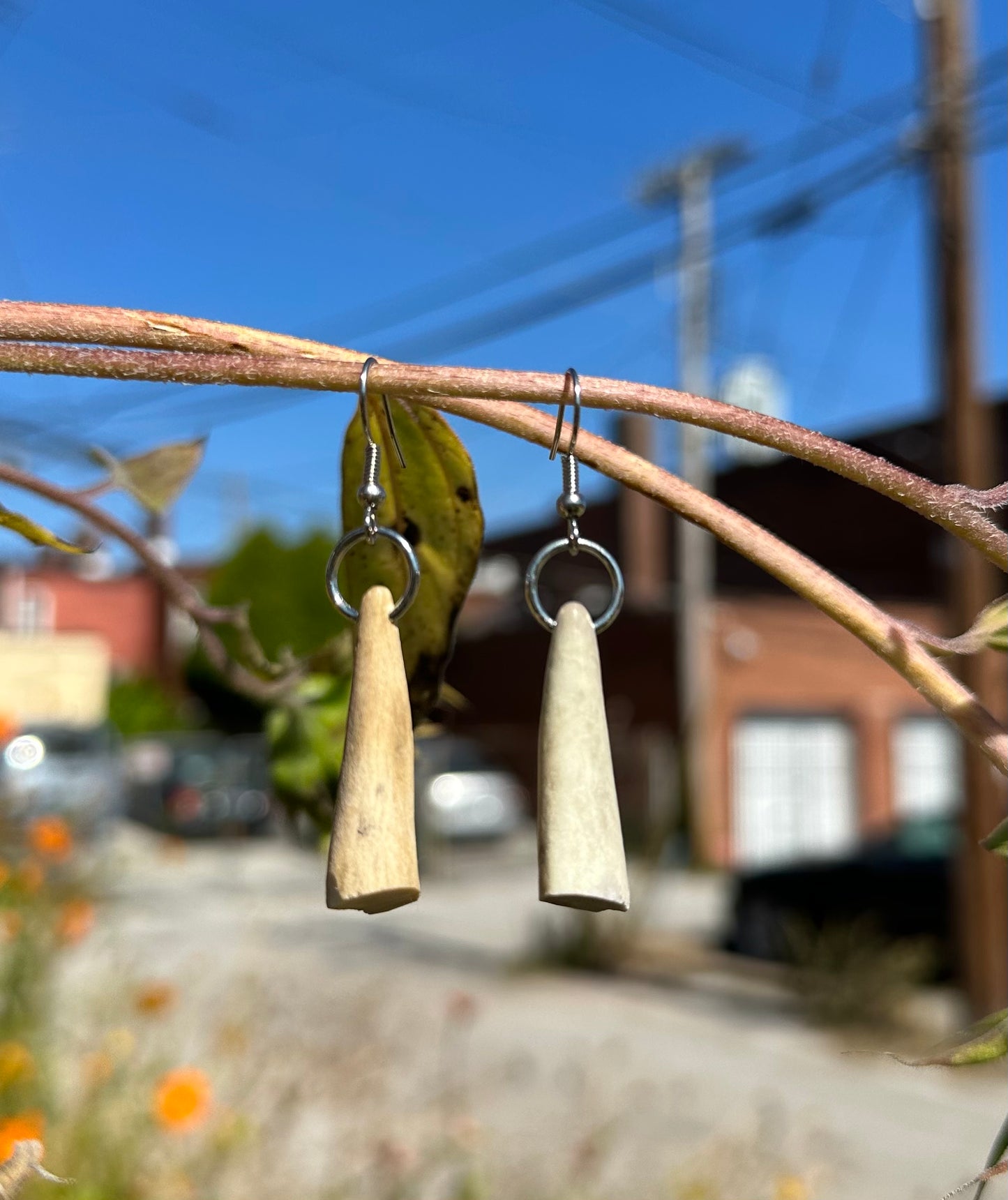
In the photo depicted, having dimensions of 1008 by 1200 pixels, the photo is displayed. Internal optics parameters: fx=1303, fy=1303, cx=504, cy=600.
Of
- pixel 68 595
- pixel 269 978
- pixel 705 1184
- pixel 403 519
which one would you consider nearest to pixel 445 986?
pixel 269 978

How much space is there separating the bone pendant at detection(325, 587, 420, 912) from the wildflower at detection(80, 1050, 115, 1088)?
2.66 metres

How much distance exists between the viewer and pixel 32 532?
67cm

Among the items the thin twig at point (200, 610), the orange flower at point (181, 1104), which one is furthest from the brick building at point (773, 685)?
the thin twig at point (200, 610)

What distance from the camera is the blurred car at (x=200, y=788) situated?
1571 centimetres

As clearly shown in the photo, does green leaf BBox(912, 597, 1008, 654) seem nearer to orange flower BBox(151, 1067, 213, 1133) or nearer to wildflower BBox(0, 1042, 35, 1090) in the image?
wildflower BBox(0, 1042, 35, 1090)

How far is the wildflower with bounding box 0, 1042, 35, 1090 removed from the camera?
2248 mm

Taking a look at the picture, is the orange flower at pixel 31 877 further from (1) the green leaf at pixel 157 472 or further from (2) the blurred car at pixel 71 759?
(1) the green leaf at pixel 157 472

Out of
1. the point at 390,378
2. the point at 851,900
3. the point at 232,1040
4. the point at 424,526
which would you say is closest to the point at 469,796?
the point at 851,900

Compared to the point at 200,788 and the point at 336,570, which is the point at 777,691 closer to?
the point at 200,788

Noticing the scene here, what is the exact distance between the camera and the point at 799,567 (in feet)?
1.62

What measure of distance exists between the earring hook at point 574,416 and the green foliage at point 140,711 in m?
22.4

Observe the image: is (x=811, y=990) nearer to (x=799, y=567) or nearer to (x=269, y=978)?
(x=269, y=978)

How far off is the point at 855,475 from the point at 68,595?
90.2 ft

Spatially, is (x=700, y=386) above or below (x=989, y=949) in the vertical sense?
above
